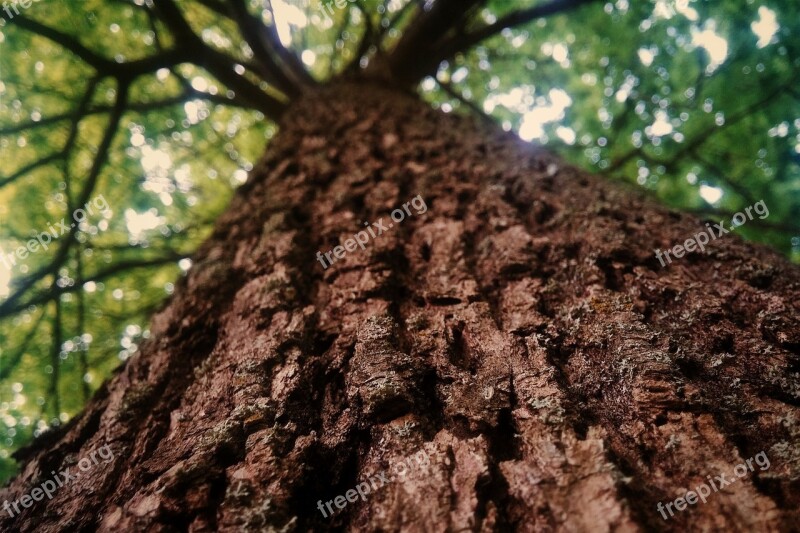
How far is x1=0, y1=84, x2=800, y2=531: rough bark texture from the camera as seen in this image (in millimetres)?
929

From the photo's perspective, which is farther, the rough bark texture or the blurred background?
the blurred background

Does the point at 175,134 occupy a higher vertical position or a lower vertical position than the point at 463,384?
higher

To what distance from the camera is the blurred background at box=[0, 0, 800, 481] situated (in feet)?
12.1

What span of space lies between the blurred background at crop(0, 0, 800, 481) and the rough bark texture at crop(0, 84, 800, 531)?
2.07 meters

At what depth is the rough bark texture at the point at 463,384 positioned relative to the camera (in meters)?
0.93

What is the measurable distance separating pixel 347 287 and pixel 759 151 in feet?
16.0

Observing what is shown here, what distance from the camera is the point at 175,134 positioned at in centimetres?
545

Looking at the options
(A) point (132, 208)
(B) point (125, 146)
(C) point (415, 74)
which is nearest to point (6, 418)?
(A) point (132, 208)

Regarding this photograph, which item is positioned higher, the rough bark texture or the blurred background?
the blurred background

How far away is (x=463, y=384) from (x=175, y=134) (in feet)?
18.1

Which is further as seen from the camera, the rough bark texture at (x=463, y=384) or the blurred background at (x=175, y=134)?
the blurred background at (x=175, y=134)

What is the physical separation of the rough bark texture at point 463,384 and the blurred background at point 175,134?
207 cm

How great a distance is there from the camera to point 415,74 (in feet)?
16.8

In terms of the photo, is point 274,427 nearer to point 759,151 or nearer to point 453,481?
point 453,481
